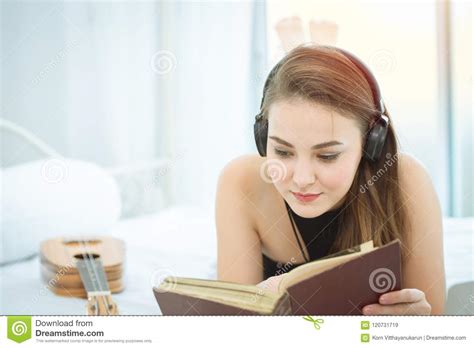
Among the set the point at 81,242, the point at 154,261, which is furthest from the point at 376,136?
the point at 81,242

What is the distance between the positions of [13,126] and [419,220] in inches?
45.5

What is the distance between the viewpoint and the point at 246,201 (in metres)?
1.24

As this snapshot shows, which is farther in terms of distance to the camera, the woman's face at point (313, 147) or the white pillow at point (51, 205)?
the white pillow at point (51, 205)

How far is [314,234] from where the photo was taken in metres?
1.21

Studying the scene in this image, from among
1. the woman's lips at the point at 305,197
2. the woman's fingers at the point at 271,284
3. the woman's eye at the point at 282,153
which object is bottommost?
the woman's fingers at the point at 271,284

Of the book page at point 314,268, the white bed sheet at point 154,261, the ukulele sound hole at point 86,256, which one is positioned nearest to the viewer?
the book page at point 314,268

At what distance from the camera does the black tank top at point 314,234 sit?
119cm
